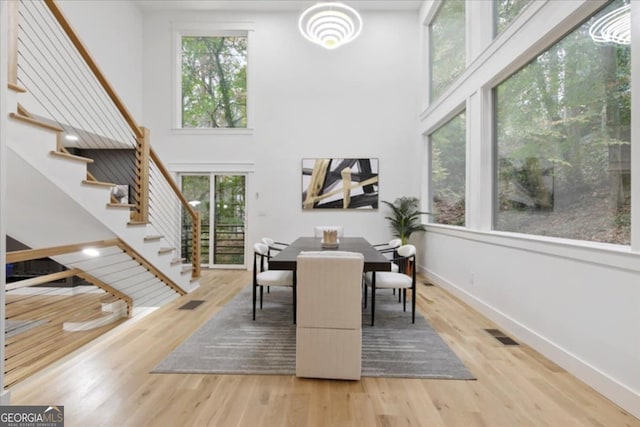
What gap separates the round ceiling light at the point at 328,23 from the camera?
3.32 m

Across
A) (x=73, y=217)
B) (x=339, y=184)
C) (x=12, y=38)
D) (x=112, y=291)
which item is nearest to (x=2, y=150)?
(x=12, y=38)

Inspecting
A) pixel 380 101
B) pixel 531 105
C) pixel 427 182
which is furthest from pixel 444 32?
pixel 531 105

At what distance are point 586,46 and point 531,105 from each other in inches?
26.3

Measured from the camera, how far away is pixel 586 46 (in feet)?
7.43

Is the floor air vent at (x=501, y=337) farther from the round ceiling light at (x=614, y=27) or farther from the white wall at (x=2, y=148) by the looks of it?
the white wall at (x=2, y=148)

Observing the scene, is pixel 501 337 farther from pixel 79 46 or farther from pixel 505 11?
pixel 79 46

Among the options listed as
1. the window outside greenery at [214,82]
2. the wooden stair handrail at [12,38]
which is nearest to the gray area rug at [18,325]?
the wooden stair handrail at [12,38]

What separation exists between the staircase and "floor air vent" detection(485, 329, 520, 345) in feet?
12.2

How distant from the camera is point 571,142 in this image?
2400mm

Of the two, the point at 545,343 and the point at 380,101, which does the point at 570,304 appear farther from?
the point at 380,101

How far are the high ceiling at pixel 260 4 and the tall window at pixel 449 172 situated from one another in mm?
2634

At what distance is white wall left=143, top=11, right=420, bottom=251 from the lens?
601 cm

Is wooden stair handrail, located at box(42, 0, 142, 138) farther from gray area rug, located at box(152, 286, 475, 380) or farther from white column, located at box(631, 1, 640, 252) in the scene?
white column, located at box(631, 1, 640, 252)

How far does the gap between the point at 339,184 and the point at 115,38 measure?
4.76 m
